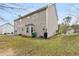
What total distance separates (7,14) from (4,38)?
25 centimetres

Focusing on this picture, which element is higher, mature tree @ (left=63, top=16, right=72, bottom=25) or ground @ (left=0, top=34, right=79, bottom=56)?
mature tree @ (left=63, top=16, right=72, bottom=25)

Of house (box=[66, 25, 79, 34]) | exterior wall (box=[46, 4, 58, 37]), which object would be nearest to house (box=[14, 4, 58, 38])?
Result: exterior wall (box=[46, 4, 58, 37])

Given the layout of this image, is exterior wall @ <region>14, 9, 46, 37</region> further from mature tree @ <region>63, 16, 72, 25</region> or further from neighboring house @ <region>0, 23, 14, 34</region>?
mature tree @ <region>63, 16, 72, 25</region>

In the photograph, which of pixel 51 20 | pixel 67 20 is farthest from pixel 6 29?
pixel 67 20

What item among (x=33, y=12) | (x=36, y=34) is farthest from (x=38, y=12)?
(x=36, y=34)

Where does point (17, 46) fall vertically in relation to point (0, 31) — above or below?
below

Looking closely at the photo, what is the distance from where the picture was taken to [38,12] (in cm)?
216

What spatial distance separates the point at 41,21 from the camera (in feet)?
7.14

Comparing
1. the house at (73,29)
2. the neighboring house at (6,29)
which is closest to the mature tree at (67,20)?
the house at (73,29)

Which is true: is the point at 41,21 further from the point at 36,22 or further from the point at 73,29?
the point at 73,29

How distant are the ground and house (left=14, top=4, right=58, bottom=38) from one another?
0.28ft

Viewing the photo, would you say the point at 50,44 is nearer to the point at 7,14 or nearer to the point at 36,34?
the point at 36,34

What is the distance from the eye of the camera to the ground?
2162mm

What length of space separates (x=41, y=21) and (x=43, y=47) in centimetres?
27
